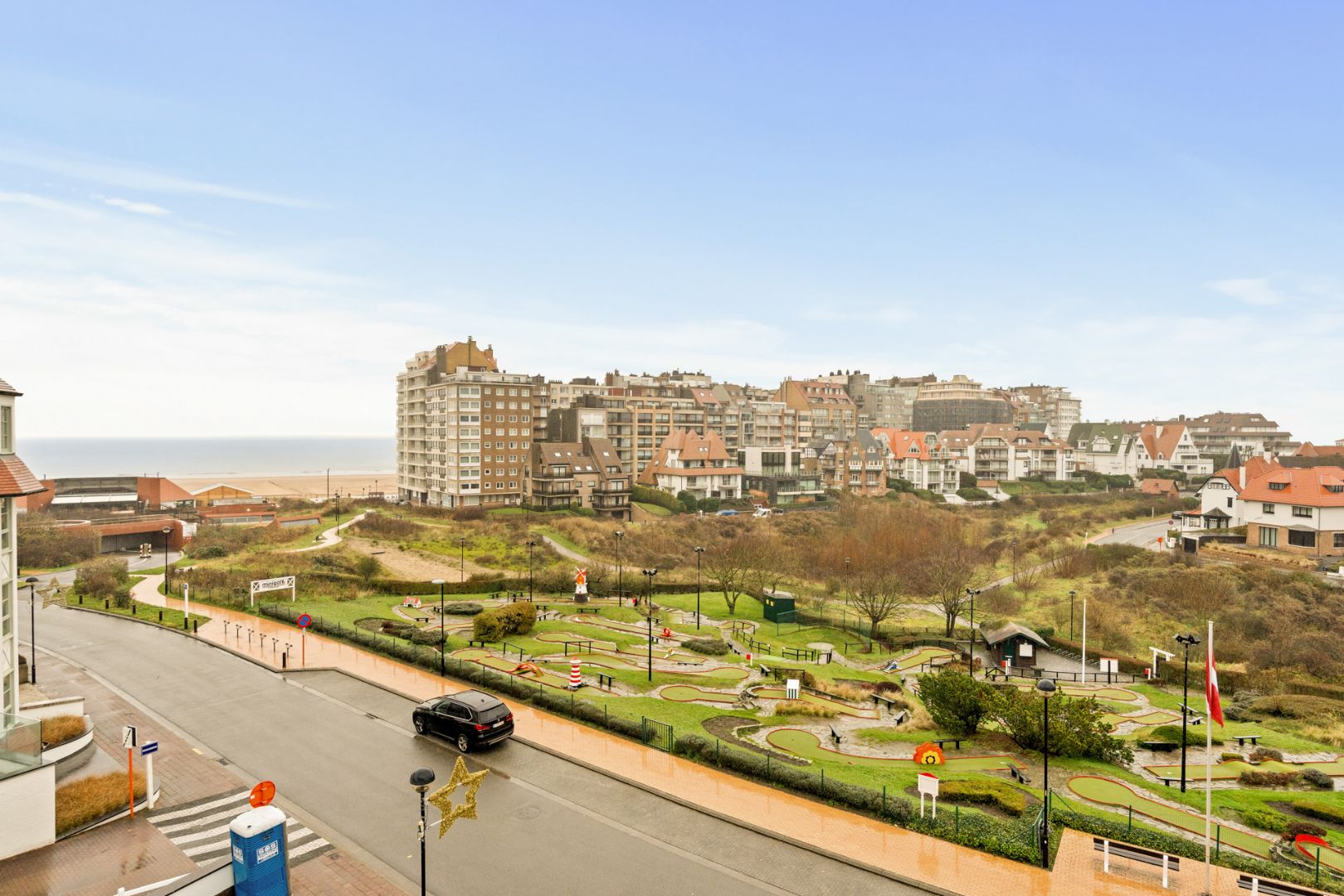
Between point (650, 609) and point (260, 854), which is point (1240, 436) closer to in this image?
point (650, 609)

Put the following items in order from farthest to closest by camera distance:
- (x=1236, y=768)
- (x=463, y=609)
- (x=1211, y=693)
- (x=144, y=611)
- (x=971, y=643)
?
1. (x=463, y=609)
2. (x=144, y=611)
3. (x=971, y=643)
4. (x=1236, y=768)
5. (x=1211, y=693)

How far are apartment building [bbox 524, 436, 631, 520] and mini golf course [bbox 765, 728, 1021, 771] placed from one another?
64786 millimetres

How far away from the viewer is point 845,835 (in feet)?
52.7

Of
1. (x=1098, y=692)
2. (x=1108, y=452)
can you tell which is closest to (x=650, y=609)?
(x=1098, y=692)

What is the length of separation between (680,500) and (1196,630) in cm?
5709

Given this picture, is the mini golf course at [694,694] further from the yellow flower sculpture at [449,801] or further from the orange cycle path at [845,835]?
the yellow flower sculpture at [449,801]

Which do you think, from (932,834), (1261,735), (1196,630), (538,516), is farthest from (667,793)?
(538,516)

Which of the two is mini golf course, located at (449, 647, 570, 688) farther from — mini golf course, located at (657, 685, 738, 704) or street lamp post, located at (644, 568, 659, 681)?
mini golf course, located at (657, 685, 738, 704)

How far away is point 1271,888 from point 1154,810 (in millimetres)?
4840

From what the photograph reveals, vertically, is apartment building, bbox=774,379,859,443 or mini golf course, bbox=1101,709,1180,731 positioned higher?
apartment building, bbox=774,379,859,443

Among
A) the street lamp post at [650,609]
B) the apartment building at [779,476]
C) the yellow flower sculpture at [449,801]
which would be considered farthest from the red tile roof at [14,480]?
the apartment building at [779,476]

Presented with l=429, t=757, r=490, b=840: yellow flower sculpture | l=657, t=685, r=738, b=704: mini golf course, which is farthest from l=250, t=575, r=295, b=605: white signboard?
l=429, t=757, r=490, b=840: yellow flower sculpture

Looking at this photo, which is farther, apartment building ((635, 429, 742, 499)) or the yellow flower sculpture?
apartment building ((635, 429, 742, 499))

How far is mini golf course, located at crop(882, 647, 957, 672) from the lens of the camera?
36.5m
